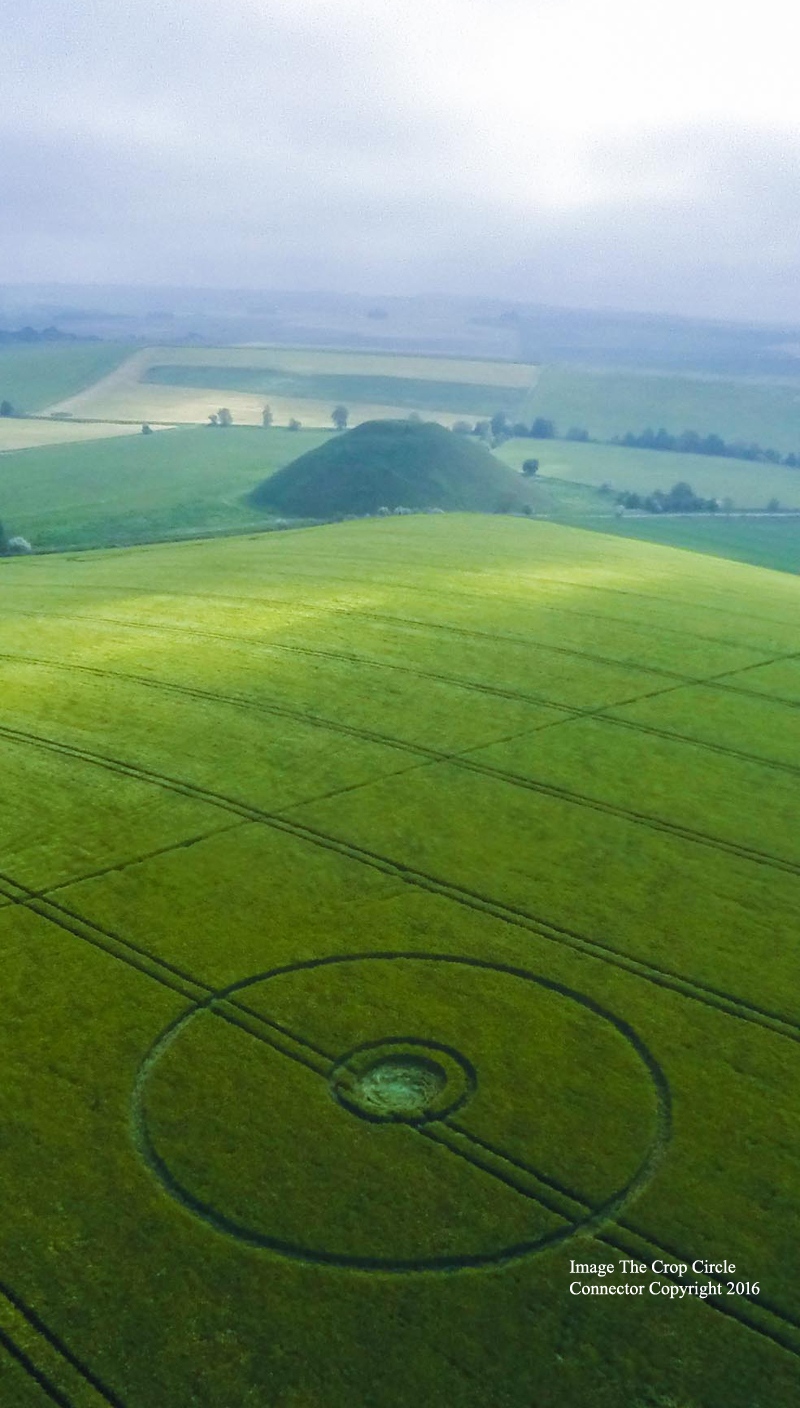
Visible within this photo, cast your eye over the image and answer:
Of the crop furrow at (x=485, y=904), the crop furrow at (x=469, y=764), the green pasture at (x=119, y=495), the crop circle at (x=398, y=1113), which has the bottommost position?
the crop circle at (x=398, y=1113)

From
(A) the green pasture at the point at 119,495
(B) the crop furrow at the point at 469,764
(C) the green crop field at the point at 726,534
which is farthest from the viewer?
(C) the green crop field at the point at 726,534

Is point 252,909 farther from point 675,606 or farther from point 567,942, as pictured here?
point 675,606

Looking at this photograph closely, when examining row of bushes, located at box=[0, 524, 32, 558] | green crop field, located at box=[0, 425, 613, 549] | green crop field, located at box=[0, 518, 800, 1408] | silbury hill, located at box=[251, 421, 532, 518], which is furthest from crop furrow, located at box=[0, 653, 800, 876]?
silbury hill, located at box=[251, 421, 532, 518]

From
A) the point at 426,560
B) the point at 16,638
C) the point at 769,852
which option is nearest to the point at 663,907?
the point at 769,852

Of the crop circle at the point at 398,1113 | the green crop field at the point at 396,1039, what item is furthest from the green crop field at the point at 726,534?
the crop circle at the point at 398,1113

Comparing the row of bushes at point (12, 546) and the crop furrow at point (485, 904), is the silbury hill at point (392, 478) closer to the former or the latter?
the row of bushes at point (12, 546)
